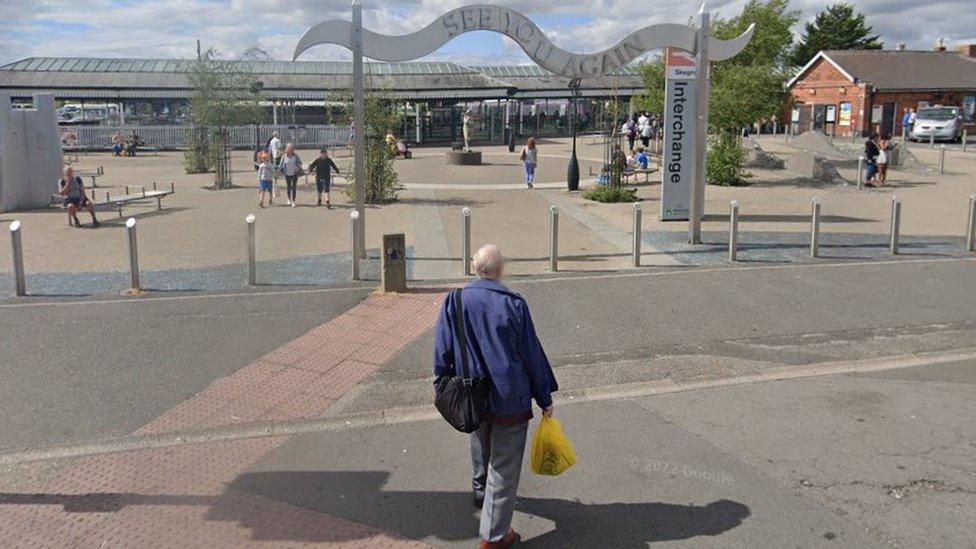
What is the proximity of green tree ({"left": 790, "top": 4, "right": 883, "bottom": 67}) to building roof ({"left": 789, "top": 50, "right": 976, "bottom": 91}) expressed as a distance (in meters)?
18.4

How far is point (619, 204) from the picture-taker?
2134cm

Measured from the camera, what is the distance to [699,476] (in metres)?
5.61

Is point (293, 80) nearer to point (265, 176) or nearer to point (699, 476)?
point (265, 176)

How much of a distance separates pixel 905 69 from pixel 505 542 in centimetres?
6328

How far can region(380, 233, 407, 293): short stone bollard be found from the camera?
11.0 metres

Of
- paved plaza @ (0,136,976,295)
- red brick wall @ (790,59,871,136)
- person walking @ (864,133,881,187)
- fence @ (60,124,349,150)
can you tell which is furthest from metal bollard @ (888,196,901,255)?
red brick wall @ (790,59,871,136)

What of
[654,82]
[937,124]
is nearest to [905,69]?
[937,124]

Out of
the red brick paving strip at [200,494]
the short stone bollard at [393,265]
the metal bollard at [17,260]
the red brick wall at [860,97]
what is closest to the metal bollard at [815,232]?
the short stone bollard at [393,265]

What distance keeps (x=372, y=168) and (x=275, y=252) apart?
293 inches

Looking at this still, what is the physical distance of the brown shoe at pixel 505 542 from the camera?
4.53 meters

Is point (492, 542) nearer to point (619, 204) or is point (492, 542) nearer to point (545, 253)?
point (545, 253)

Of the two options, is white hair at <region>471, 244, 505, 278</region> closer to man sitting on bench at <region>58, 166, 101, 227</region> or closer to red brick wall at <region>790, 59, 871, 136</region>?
man sitting on bench at <region>58, 166, 101, 227</region>

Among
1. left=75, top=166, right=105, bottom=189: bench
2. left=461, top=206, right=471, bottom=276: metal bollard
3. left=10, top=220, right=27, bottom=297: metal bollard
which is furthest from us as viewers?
left=75, top=166, right=105, bottom=189: bench

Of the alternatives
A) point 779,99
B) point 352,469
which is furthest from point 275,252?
point 779,99
